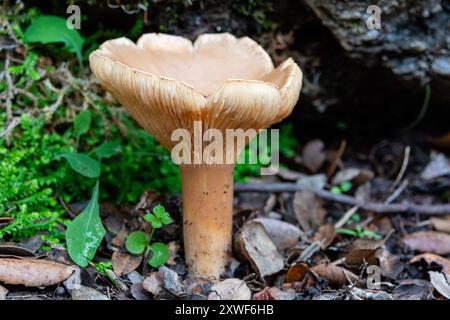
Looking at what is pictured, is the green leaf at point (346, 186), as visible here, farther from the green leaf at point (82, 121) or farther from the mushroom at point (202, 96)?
the green leaf at point (82, 121)

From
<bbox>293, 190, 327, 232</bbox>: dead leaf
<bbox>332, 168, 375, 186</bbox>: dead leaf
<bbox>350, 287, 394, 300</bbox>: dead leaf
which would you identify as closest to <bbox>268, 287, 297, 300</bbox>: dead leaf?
<bbox>350, 287, 394, 300</bbox>: dead leaf

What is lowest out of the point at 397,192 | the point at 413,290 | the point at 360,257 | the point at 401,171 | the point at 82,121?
the point at 413,290

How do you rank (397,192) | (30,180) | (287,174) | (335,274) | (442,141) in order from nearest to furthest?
1. (335,274)
2. (30,180)
3. (397,192)
4. (287,174)
5. (442,141)

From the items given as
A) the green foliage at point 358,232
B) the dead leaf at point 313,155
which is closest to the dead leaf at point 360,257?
the green foliage at point 358,232

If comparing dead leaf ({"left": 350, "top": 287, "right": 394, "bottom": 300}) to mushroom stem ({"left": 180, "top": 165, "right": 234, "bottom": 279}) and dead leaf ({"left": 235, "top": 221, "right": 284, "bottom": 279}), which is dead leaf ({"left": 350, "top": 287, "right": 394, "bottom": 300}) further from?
mushroom stem ({"left": 180, "top": 165, "right": 234, "bottom": 279})

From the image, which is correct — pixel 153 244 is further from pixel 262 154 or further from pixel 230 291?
pixel 262 154

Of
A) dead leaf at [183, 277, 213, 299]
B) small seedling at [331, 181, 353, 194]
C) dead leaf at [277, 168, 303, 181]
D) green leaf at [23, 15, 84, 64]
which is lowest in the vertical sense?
dead leaf at [183, 277, 213, 299]

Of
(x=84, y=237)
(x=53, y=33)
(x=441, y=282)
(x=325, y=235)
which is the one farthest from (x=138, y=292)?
(x=53, y=33)
